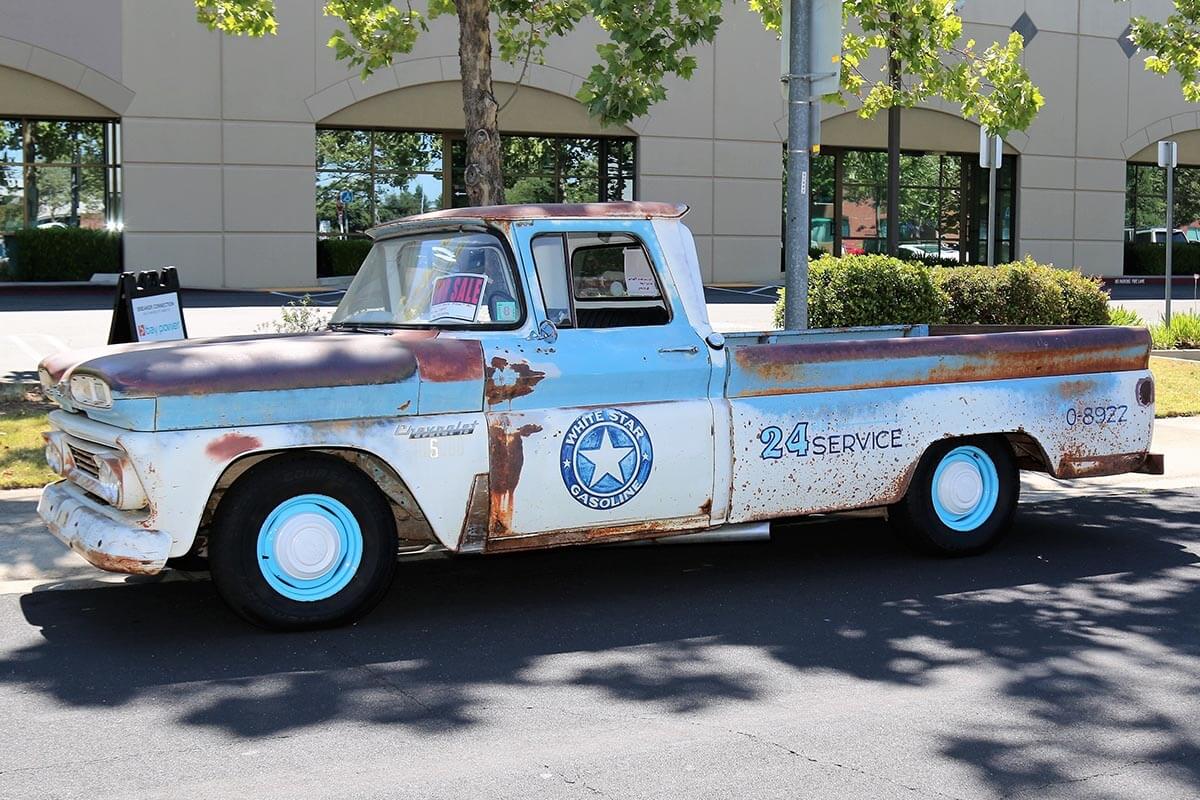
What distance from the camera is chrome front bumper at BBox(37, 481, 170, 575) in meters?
5.91

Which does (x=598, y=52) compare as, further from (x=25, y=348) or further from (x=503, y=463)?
(x=25, y=348)

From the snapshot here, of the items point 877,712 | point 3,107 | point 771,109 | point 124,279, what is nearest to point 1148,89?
point 771,109

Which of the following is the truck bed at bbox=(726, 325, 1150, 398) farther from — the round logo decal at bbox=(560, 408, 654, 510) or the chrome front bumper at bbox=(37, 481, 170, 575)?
the chrome front bumper at bbox=(37, 481, 170, 575)

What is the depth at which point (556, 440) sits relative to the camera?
259 inches

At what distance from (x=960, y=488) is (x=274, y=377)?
3.86m

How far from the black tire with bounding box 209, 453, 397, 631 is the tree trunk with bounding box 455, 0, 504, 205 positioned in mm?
6448

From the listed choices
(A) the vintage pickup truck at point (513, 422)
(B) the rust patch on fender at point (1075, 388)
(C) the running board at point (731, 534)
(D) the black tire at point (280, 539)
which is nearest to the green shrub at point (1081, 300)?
(B) the rust patch on fender at point (1075, 388)

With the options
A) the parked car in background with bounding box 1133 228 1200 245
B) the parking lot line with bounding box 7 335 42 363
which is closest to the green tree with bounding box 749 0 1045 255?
the parking lot line with bounding box 7 335 42 363

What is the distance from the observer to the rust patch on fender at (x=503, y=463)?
255 inches

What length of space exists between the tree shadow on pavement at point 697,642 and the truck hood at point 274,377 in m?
1.00

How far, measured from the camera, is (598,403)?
668 cm

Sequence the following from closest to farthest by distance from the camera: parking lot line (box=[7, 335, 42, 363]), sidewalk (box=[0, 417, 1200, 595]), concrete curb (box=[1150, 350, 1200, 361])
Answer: sidewalk (box=[0, 417, 1200, 595]) < parking lot line (box=[7, 335, 42, 363]) < concrete curb (box=[1150, 350, 1200, 361])

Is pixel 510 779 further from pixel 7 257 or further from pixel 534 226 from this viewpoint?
pixel 7 257

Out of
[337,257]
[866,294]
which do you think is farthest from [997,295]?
[337,257]
